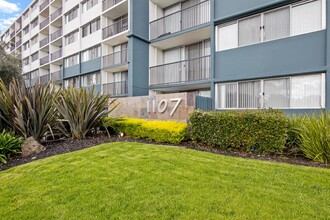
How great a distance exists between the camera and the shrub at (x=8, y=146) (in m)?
5.89

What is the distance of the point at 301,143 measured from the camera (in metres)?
5.48

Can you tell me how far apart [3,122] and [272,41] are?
38.3 ft

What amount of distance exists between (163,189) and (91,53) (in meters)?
19.4

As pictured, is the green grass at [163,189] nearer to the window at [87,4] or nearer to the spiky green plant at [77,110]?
the spiky green plant at [77,110]

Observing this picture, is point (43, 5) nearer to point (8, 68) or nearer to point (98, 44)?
point (8, 68)

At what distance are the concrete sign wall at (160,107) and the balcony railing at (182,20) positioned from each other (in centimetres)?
603

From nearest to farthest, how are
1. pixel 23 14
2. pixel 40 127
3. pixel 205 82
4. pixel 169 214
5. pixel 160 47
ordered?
pixel 169 214 < pixel 40 127 < pixel 205 82 < pixel 160 47 < pixel 23 14

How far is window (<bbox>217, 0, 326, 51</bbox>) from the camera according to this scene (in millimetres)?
8320

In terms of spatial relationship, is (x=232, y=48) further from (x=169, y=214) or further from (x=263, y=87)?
(x=169, y=214)

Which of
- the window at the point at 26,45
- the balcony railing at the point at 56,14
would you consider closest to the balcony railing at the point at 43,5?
the balcony railing at the point at 56,14

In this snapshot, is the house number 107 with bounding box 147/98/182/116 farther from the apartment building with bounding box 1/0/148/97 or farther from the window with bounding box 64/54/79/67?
the window with bounding box 64/54/79/67

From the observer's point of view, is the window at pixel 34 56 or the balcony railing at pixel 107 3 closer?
the balcony railing at pixel 107 3

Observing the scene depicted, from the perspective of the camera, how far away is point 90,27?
20.0 meters

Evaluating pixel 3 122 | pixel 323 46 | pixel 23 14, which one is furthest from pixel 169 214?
pixel 23 14
